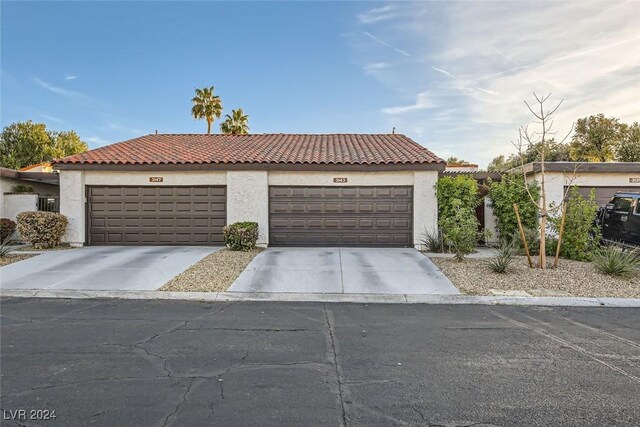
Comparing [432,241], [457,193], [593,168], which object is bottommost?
[432,241]

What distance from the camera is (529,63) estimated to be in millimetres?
13875

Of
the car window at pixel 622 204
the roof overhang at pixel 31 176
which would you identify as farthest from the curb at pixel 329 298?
the roof overhang at pixel 31 176

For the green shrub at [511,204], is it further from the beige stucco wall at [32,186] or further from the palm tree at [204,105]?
the palm tree at [204,105]

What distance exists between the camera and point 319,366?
13.8 ft

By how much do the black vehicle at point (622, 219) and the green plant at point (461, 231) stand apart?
5065mm

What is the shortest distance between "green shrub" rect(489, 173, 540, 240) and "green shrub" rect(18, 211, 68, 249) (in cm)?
1586

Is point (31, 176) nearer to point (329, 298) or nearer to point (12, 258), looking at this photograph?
point (12, 258)

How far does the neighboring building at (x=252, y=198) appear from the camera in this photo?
43.7ft

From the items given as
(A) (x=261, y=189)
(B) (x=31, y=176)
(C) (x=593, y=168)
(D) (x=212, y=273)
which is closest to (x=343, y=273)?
Answer: (D) (x=212, y=273)

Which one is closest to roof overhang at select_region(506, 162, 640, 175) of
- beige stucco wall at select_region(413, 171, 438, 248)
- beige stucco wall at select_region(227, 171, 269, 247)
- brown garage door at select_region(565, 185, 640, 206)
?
brown garage door at select_region(565, 185, 640, 206)

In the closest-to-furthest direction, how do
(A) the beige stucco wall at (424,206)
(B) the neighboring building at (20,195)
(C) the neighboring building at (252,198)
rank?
(A) the beige stucco wall at (424,206) → (C) the neighboring building at (252,198) → (B) the neighboring building at (20,195)

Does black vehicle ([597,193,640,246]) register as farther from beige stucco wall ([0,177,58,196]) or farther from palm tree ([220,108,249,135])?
palm tree ([220,108,249,135])

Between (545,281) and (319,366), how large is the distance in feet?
22.7

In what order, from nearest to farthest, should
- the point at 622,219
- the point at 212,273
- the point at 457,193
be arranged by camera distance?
the point at 212,273
the point at 622,219
the point at 457,193
